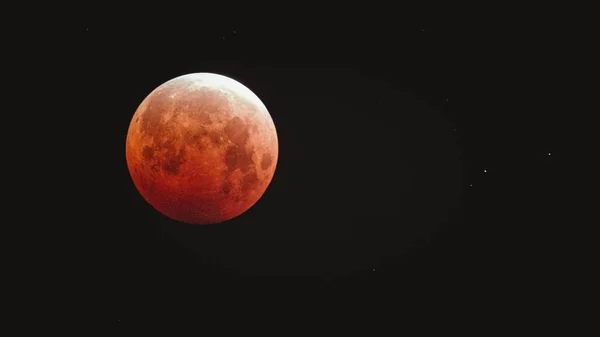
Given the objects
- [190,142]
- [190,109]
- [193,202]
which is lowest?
[193,202]

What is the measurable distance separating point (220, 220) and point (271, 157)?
→ 733mm

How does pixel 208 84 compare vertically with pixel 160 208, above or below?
above

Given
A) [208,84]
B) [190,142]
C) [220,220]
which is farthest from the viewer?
[220,220]

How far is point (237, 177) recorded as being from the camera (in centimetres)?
377

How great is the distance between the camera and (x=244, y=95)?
3.91m

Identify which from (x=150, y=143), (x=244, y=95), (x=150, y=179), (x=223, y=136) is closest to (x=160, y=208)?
(x=150, y=179)

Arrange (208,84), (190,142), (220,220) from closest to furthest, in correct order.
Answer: (190,142), (208,84), (220,220)

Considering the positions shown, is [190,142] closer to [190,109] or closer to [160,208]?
[190,109]

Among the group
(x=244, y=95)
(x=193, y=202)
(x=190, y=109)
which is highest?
(x=244, y=95)

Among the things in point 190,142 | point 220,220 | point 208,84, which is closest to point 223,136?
point 190,142

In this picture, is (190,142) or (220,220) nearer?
(190,142)

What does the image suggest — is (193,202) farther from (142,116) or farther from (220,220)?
(142,116)

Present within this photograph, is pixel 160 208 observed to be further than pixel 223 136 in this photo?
Yes

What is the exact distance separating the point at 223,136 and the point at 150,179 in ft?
2.32
